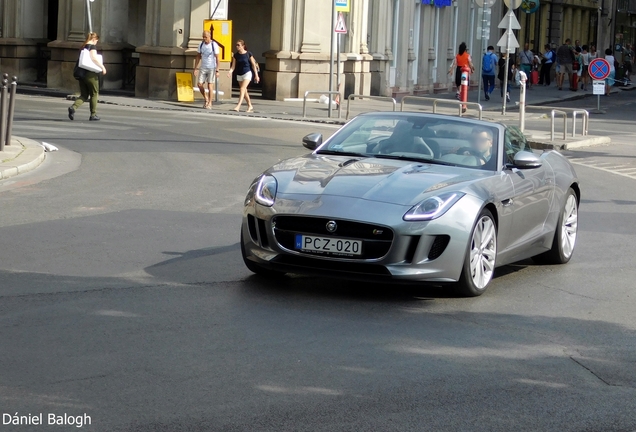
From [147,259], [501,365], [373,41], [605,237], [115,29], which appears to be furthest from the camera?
[373,41]

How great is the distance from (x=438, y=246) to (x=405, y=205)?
35cm

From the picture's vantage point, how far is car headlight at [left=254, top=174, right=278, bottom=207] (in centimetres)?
839

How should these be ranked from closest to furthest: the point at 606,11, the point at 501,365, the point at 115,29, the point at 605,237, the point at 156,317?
the point at 501,365 → the point at 156,317 → the point at 605,237 → the point at 115,29 → the point at 606,11

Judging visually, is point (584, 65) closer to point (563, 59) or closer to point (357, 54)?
point (563, 59)

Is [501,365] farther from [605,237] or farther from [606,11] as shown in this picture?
[606,11]

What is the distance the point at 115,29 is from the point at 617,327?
28.2 metres

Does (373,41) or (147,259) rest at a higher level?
(373,41)

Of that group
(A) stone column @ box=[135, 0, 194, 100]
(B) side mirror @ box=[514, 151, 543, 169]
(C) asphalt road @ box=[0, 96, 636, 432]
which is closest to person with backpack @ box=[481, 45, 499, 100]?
(A) stone column @ box=[135, 0, 194, 100]

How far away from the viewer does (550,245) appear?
9906 millimetres

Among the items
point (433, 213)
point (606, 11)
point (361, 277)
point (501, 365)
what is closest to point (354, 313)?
point (361, 277)

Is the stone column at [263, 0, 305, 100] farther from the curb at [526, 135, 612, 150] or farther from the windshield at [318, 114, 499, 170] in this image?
the windshield at [318, 114, 499, 170]

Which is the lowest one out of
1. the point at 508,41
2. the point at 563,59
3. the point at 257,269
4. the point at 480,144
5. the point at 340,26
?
the point at 257,269

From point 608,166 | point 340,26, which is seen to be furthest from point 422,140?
point 340,26

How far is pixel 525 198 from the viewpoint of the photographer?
367 inches
